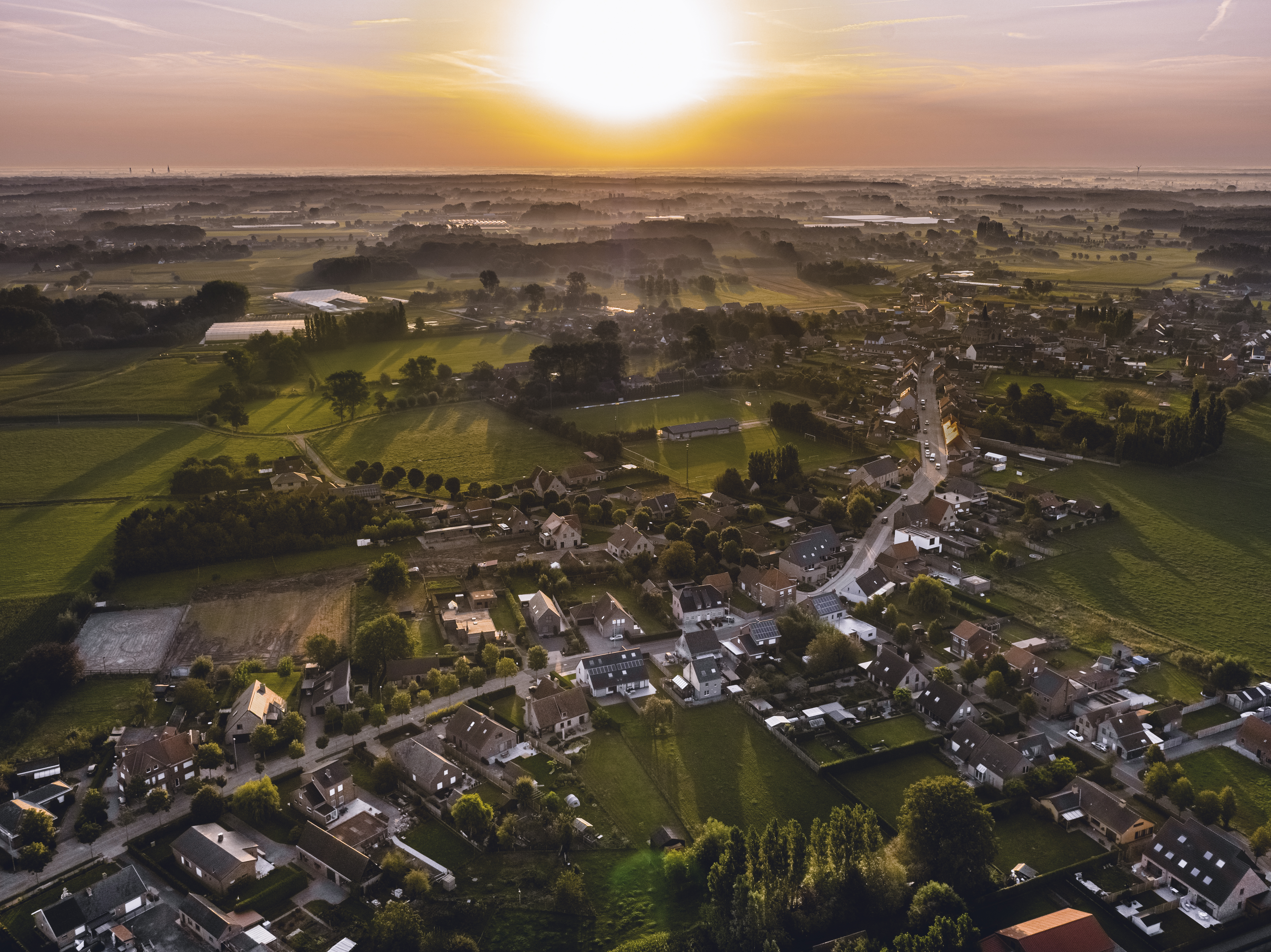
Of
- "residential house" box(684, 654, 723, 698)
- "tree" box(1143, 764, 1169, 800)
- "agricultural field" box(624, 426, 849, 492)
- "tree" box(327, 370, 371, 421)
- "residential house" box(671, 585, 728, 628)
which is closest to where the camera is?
"tree" box(1143, 764, 1169, 800)

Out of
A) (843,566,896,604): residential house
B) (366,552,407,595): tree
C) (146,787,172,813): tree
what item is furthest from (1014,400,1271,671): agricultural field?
(146,787,172,813): tree

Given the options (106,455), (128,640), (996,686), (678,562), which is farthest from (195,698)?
(106,455)

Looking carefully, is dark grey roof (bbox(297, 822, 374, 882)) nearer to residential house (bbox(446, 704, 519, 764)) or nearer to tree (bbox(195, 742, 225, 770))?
tree (bbox(195, 742, 225, 770))

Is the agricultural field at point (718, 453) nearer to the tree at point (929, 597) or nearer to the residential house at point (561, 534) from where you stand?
the residential house at point (561, 534)

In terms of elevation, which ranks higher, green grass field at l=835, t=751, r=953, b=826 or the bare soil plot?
the bare soil plot

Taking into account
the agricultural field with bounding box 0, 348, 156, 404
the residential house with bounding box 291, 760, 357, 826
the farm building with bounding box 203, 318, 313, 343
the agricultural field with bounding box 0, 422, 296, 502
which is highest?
the farm building with bounding box 203, 318, 313, 343

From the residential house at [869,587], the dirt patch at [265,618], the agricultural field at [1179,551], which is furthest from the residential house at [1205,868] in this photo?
the dirt patch at [265,618]

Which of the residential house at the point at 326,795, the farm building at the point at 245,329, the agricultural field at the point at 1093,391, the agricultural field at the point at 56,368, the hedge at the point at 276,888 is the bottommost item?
the hedge at the point at 276,888
